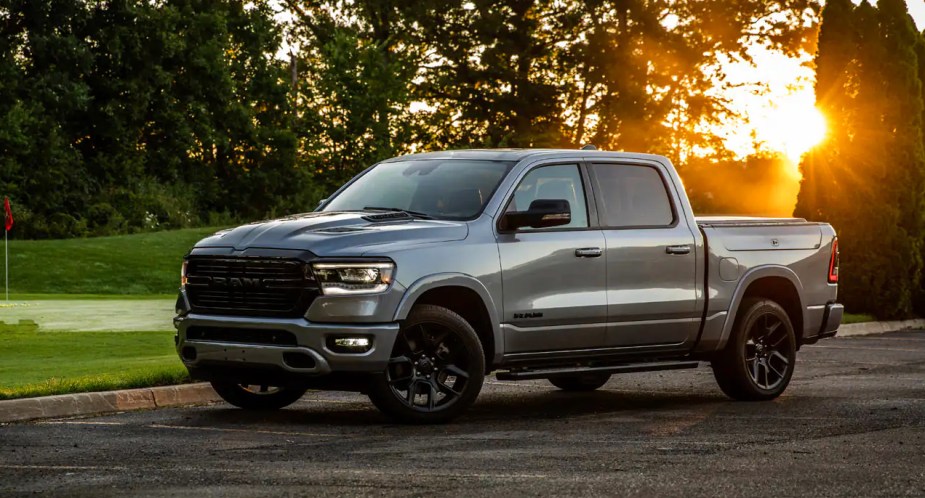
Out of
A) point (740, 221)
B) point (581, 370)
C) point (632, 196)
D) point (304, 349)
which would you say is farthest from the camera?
point (740, 221)

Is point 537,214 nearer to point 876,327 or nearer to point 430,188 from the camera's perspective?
point 430,188

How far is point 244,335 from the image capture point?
997 centimetres

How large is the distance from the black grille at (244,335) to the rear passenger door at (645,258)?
270cm

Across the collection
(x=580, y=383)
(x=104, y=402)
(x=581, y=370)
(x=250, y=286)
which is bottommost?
(x=580, y=383)

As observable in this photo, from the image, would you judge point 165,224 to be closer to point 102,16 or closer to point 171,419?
point 102,16

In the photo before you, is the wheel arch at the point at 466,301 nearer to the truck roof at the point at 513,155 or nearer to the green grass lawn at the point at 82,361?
the truck roof at the point at 513,155

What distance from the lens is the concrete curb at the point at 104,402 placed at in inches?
416

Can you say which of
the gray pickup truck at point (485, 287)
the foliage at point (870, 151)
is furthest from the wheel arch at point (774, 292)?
the foliage at point (870, 151)

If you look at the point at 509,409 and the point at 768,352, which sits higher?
the point at 768,352

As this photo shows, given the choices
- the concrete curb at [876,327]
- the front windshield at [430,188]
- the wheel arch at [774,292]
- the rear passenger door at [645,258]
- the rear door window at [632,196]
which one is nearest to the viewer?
the front windshield at [430,188]

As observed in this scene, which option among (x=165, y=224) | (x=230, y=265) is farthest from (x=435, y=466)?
(x=165, y=224)

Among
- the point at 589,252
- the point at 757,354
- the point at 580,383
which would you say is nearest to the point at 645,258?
the point at 589,252

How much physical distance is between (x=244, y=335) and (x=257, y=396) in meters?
1.43

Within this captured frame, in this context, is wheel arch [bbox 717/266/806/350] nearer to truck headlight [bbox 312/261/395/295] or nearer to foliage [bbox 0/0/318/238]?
truck headlight [bbox 312/261/395/295]
